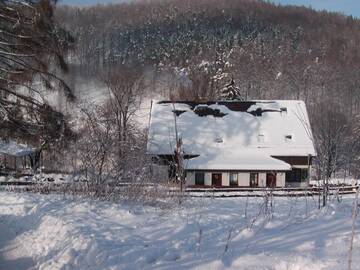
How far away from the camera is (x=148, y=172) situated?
517 inches

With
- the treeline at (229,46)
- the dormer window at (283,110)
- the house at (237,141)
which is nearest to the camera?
the house at (237,141)

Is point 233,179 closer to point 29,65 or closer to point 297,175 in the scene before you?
point 297,175

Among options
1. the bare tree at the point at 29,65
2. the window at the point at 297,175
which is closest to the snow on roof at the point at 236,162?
the window at the point at 297,175

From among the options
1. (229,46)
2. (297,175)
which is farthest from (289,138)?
(229,46)

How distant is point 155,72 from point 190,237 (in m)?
92.6

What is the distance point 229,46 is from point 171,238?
94732 mm

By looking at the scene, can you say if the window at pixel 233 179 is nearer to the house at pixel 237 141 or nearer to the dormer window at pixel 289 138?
the house at pixel 237 141

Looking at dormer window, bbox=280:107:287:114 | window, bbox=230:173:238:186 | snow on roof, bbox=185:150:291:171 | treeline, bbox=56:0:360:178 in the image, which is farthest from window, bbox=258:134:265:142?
treeline, bbox=56:0:360:178

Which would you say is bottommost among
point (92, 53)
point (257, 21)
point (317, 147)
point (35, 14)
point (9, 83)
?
point (317, 147)

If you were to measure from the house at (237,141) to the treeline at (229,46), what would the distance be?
83.9 ft

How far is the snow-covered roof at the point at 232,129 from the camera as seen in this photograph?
111ft

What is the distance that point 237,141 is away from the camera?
34.8m

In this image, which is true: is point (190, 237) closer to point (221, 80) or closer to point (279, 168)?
point (279, 168)

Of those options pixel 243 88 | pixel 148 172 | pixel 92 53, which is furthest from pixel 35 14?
pixel 92 53
